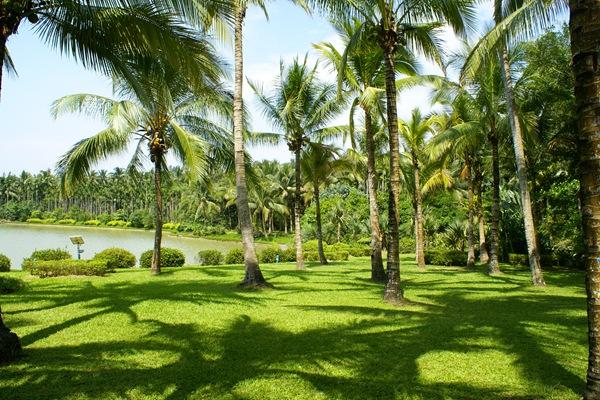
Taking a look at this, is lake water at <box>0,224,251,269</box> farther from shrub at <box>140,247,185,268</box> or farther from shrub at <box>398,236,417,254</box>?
shrub at <box>398,236,417,254</box>

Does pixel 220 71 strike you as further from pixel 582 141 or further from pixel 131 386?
pixel 582 141

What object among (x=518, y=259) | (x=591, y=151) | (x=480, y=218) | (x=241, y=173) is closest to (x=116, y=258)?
→ (x=241, y=173)

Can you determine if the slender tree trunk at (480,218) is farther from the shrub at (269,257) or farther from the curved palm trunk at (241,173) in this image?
the curved palm trunk at (241,173)

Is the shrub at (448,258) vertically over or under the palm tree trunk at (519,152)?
under

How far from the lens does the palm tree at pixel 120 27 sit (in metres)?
6.83

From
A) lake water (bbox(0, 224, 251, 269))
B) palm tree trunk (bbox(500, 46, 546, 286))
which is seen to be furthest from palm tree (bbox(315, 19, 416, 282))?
lake water (bbox(0, 224, 251, 269))

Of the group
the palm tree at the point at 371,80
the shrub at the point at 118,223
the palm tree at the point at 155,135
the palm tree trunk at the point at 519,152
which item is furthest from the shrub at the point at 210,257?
the shrub at the point at 118,223

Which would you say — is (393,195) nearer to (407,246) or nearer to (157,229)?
(157,229)

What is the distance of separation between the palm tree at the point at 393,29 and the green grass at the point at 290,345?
1226mm

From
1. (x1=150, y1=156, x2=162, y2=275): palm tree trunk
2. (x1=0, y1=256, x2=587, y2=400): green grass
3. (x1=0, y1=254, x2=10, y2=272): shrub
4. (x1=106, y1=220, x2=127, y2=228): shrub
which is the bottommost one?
(x1=0, y1=256, x2=587, y2=400): green grass

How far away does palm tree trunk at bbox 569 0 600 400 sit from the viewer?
13.6ft

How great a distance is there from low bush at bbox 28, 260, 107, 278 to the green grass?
4.37 m

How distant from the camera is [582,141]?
4.25 meters

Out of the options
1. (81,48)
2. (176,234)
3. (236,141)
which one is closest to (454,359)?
(81,48)
